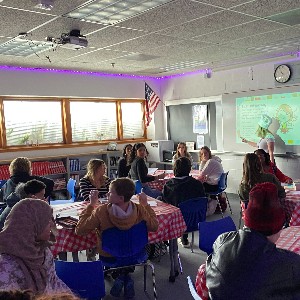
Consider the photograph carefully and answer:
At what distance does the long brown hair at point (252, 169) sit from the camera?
170 inches

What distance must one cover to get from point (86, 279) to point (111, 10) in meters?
2.85

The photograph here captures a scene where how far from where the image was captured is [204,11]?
4.05 meters

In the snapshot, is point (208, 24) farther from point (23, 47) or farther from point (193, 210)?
point (23, 47)

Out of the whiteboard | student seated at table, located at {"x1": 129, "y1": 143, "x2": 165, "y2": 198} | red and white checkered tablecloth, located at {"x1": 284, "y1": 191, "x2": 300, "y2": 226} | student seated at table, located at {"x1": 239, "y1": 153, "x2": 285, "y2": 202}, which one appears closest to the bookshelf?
student seated at table, located at {"x1": 129, "y1": 143, "x2": 165, "y2": 198}

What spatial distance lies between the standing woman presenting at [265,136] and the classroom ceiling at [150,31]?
1.26 meters

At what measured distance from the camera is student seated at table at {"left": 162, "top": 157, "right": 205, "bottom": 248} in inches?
180

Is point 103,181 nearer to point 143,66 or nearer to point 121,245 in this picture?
point 121,245

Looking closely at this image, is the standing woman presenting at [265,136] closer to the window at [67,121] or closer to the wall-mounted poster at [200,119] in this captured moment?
the wall-mounted poster at [200,119]

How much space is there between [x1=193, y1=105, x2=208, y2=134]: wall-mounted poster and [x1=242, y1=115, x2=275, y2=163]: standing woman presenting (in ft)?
4.77

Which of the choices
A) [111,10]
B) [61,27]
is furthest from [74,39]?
[111,10]

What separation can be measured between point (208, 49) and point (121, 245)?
4101mm

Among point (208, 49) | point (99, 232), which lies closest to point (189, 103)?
point (208, 49)

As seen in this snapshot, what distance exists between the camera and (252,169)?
4344 millimetres

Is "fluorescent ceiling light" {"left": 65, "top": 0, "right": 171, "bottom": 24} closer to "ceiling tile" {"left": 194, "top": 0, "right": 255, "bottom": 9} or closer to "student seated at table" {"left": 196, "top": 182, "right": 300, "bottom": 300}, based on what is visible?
"ceiling tile" {"left": 194, "top": 0, "right": 255, "bottom": 9}
